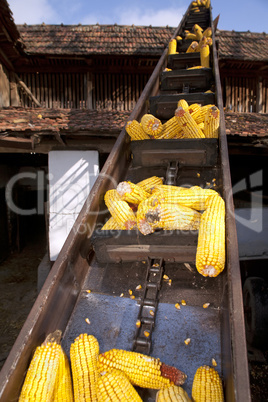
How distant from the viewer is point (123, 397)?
1546 millimetres

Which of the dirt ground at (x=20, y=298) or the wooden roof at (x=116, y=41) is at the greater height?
the wooden roof at (x=116, y=41)

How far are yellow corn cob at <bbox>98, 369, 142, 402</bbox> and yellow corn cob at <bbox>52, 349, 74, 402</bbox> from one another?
267 millimetres

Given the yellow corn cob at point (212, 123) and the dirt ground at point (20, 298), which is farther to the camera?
the dirt ground at point (20, 298)

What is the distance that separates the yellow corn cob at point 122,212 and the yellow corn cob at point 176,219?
0.27m

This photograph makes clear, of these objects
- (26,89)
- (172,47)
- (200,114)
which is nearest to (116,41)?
(26,89)

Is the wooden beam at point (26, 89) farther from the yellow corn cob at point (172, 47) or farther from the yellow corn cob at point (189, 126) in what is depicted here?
the yellow corn cob at point (189, 126)

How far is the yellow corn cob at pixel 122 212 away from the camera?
2363 mm

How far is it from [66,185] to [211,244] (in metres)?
5.65

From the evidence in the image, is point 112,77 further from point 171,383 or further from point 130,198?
point 171,383

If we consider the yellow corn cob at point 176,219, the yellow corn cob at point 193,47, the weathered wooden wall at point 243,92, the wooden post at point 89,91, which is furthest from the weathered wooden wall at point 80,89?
the yellow corn cob at point 176,219

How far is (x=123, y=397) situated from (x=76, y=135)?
19.2ft

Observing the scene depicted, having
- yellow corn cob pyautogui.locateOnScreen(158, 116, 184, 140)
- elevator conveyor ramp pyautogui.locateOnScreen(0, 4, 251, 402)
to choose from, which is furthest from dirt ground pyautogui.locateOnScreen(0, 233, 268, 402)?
yellow corn cob pyautogui.locateOnScreen(158, 116, 184, 140)

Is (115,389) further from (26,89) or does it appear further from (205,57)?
(26,89)

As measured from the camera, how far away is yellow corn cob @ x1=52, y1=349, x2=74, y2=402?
66.0 inches
